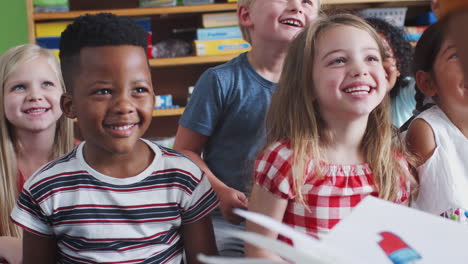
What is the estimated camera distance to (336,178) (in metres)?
0.98

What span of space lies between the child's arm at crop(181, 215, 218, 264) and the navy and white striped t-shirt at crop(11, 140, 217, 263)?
0.03 meters

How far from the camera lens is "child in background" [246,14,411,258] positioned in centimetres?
95

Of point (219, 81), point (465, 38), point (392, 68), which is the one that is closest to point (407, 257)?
point (465, 38)

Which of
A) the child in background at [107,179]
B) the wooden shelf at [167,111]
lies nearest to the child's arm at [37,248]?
the child in background at [107,179]

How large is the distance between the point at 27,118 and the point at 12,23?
1.68 metres

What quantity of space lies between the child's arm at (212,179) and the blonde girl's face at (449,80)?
18.9 inches

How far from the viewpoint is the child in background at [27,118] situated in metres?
1.27

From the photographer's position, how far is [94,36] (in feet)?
2.78

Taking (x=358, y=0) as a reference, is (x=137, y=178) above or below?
below

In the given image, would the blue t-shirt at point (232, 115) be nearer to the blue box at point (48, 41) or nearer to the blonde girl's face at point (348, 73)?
the blonde girl's face at point (348, 73)

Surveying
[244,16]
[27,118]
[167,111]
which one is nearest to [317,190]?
[244,16]

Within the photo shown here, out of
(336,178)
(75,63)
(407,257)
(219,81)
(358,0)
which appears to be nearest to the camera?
(407,257)

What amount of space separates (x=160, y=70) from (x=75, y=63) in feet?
6.55

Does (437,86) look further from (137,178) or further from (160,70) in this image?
(160,70)
